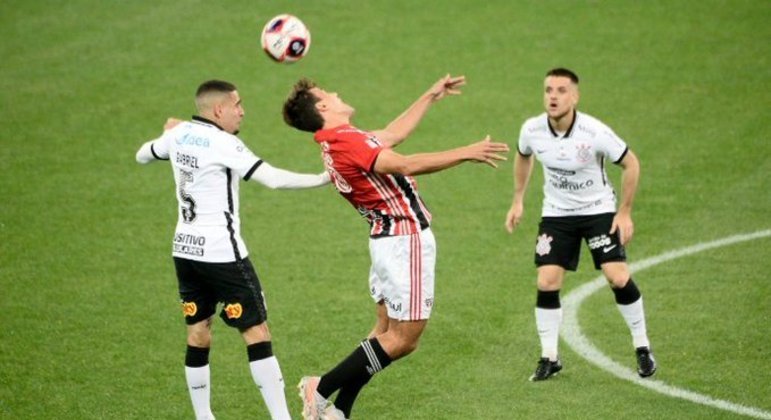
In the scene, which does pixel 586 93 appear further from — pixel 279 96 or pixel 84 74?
pixel 84 74

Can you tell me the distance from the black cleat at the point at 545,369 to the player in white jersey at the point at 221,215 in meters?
2.30

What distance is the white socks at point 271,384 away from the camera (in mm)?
9484

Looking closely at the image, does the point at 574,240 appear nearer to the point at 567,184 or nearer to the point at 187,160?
the point at 567,184

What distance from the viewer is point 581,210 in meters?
10.8

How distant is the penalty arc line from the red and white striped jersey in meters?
2.45

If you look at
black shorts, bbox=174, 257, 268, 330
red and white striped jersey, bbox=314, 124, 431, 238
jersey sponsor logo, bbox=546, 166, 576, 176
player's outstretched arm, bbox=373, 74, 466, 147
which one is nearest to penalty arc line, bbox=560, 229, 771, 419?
jersey sponsor logo, bbox=546, 166, 576, 176

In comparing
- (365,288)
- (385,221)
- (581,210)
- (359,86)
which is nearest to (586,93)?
(359,86)

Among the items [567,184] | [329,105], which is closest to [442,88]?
[329,105]

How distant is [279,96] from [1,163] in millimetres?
4343

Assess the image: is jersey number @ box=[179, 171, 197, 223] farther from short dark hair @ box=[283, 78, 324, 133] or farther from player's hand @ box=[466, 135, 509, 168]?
player's hand @ box=[466, 135, 509, 168]

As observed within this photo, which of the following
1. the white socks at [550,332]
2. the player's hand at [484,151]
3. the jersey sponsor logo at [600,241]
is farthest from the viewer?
the white socks at [550,332]

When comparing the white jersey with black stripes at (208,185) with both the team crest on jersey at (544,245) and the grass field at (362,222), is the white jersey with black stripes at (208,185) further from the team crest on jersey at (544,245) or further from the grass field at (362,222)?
the team crest on jersey at (544,245)

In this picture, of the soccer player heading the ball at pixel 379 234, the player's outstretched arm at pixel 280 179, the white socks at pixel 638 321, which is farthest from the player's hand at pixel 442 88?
the white socks at pixel 638 321

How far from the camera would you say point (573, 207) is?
35.6 ft
